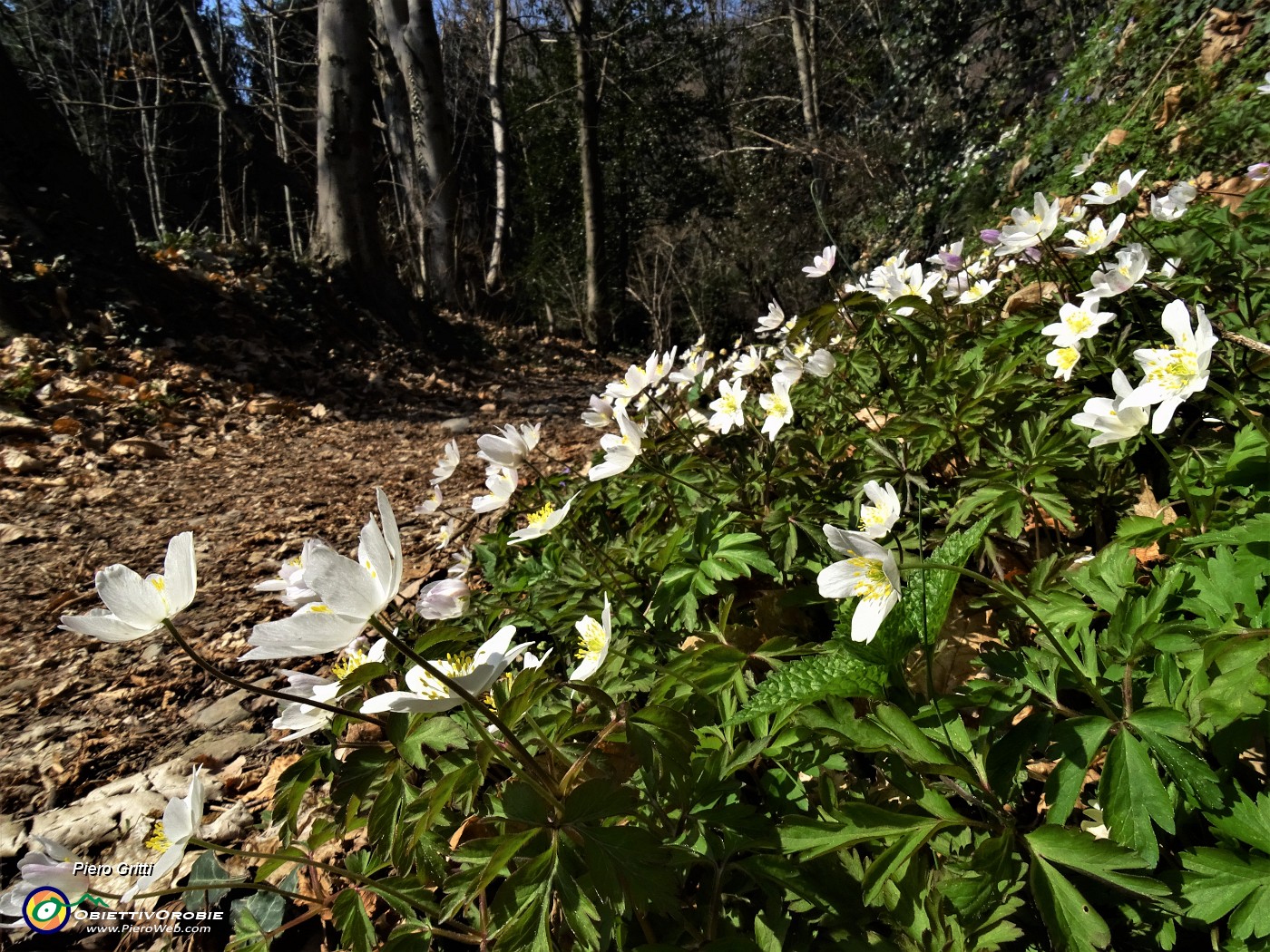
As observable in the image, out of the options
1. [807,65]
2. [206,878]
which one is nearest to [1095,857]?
[206,878]

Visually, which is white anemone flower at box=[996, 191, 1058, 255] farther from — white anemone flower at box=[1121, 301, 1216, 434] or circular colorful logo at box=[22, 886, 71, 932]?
circular colorful logo at box=[22, 886, 71, 932]

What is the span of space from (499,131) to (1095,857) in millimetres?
14900

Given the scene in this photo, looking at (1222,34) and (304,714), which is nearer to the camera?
(304,714)

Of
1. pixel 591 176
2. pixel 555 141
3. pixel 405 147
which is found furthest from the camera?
pixel 555 141

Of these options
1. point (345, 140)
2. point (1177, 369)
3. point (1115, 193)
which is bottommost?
point (1177, 369)

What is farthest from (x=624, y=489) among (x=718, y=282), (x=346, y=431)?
(x=718, y=282)

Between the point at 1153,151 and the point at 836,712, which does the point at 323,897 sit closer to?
the point at 836,712

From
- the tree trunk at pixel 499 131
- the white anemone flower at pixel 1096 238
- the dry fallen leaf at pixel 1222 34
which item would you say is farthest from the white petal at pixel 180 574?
the tree trunk at pixel 499 131

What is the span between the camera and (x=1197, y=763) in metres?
0.99

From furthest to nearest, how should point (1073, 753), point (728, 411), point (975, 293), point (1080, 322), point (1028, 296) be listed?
point (1028, 296)
point (975, 293)
point (728, 411)
point (1080, 322)
point (1073, 753)

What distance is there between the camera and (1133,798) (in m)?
1.01

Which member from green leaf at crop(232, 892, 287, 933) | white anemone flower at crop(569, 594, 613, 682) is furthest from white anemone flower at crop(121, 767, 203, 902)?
white anemone flower at crop(569, 594, 613, 682)

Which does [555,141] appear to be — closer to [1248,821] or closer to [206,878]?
[206,878]

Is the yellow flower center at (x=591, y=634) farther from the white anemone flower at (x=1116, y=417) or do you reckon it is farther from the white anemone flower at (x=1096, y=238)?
the white anemone flower at (x=1096, y=238)
